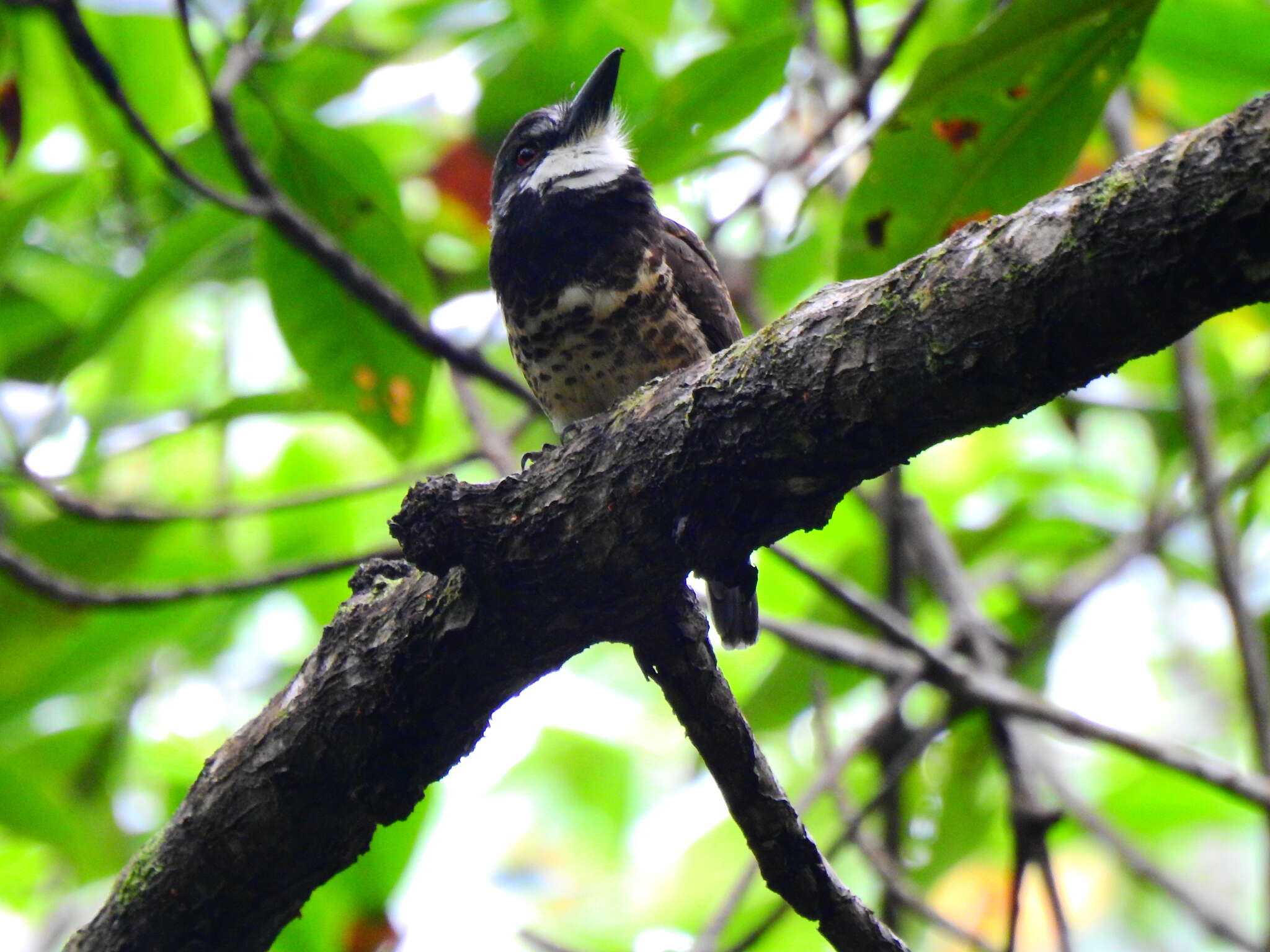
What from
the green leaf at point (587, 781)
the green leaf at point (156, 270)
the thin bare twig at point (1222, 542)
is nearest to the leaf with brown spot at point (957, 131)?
the thin bare twig at point (1222, 542)

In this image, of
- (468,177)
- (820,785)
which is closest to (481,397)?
(468,177)

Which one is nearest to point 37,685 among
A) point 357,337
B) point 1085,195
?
point 357,337

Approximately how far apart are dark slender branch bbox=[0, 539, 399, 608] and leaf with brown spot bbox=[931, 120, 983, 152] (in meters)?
1.71

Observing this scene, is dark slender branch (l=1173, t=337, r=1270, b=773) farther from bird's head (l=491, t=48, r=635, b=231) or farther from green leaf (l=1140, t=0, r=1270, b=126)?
bird's head (l=491, t=48, r=635, b=231)

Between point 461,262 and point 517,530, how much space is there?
2.81m

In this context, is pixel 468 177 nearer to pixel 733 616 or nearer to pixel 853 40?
pixel 853 40

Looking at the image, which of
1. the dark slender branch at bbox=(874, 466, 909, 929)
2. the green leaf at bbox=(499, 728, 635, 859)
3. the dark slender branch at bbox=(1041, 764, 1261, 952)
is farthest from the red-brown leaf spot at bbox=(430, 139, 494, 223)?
the dark slender branch at bbox=(1041, 764, 1261, 952)

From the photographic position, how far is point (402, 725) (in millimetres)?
2012

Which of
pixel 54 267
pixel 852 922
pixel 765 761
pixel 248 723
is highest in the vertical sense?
pixel 54 267

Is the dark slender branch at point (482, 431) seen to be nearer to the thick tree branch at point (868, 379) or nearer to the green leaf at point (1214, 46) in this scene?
the thick tree branch at point (868, 379)

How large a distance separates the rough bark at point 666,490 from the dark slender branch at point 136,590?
124 cm

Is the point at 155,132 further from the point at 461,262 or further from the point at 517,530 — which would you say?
the point at 517,530

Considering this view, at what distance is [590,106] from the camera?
3.63m

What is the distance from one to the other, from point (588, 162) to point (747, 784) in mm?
2016
